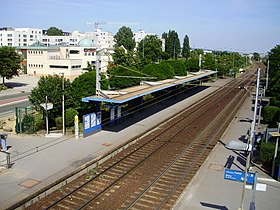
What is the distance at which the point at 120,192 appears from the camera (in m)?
13.1

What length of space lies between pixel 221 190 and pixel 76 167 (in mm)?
7152

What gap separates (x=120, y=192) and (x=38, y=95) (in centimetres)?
1224

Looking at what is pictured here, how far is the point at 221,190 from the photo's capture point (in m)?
13.2

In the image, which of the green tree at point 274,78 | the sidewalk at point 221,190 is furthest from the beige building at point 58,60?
the sidewalk at point 221,190

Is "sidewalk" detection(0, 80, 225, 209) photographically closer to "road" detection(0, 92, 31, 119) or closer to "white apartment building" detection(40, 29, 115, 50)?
"road" detection(0, 92, 31, 119)

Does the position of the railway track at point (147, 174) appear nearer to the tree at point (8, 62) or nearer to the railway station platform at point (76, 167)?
the railway station platform at point (76, 167)

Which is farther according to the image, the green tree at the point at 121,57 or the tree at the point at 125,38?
the tree at the point at 125,38

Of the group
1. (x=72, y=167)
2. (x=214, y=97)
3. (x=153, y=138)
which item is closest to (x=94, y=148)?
(x=72, y=167)

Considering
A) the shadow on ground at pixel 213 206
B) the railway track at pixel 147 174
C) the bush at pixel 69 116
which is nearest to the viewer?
the shadow on ground at pixel 213 206

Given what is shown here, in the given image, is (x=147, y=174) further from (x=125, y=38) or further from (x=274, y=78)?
(x=125, y=38)

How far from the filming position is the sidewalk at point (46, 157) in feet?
42.3

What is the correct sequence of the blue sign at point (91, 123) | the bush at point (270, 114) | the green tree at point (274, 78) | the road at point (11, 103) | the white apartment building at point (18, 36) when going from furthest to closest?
1. the white apartment building at point (18, 36)
2. the road at point (11, 103)
3. the green tree at point (274, 78)
4. the bush at point (270, 114)
5. the blue sign at point (91, 123)

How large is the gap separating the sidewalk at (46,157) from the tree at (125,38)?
3432 inches

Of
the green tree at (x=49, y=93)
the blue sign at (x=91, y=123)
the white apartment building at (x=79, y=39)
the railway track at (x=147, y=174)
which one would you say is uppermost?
the white apartment building at (x=79, y=39)
